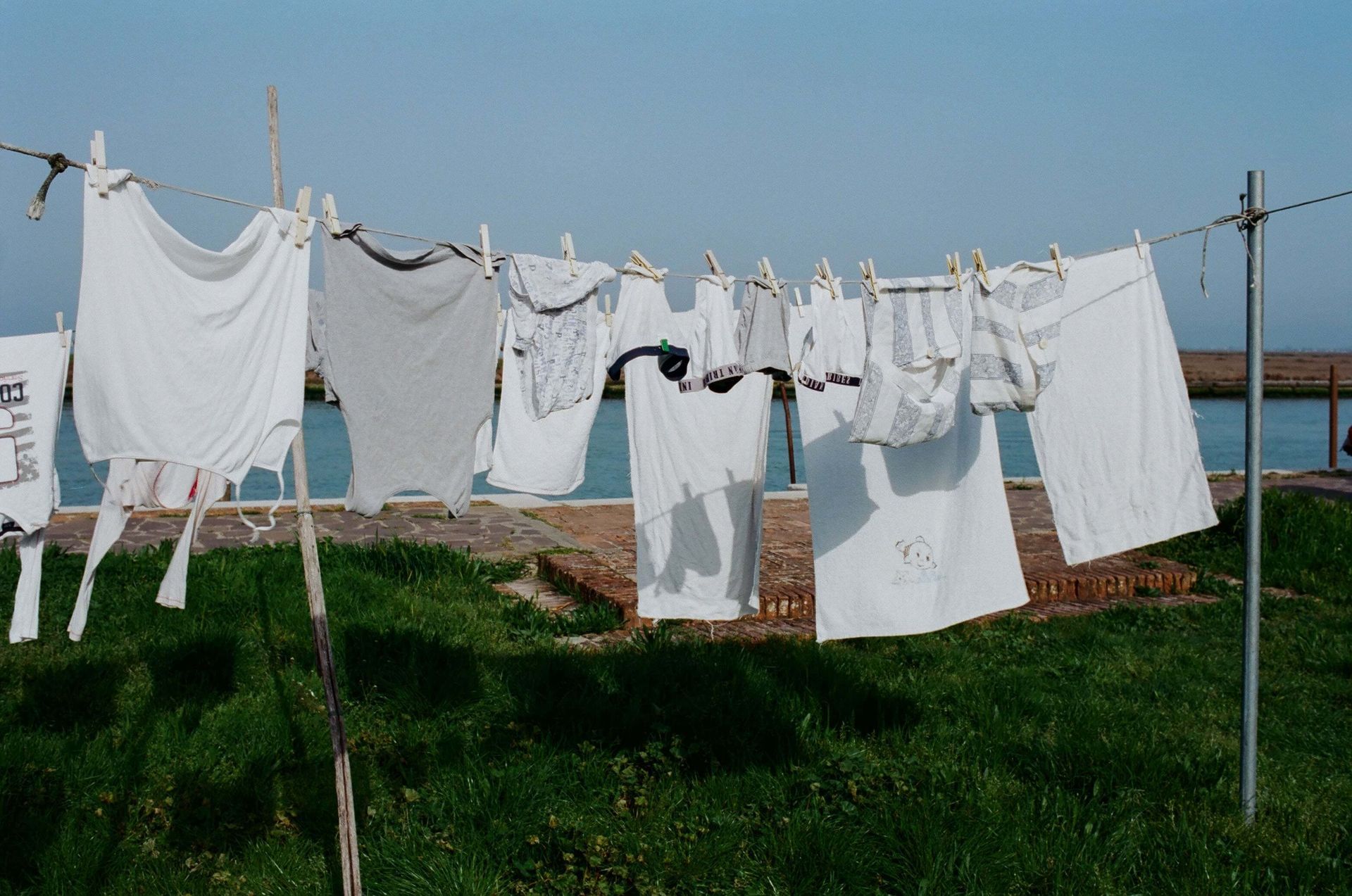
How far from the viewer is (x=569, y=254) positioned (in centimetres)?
352

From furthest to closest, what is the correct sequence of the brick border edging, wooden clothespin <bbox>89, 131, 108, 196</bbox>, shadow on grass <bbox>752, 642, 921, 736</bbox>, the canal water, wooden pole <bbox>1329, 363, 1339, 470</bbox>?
wooden pole <bbox>1329, 363, 1339, 470</bbox>
the canal water
the brick border edging
shadow on grass <bbox>752, 642, 921, 736</bbox>
wooden clothespin <bbox>89, 131, 108, 196</bbox>

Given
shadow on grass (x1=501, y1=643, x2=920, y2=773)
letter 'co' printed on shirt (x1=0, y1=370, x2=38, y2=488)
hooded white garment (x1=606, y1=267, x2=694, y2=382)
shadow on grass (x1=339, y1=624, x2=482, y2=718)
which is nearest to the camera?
hooded white garment (x1=606, y1=267, x2=694, y2=382)

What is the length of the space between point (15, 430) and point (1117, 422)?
388cm

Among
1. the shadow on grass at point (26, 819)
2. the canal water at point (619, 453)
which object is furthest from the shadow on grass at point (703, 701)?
the shadow on grass at point (26, 819)

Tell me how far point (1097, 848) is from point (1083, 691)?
1.63 m

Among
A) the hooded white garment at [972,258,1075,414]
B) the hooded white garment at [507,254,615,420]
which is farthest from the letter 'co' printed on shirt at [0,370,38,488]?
the hooded white garment at [972,258,1075,414]

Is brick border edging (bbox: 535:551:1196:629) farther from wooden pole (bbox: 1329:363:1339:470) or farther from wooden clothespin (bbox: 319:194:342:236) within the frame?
wooden pole (bbox: 1329:363:1339:470)

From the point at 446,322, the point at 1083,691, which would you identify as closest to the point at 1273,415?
the point at 1083,691

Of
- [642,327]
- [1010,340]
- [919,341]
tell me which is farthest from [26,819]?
[1010,340]

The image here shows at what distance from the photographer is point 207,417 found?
2738 mm

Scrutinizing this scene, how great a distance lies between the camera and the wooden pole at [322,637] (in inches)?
125

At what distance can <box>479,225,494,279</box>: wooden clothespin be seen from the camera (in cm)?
332

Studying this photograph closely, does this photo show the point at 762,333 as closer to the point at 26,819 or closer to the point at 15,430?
the point at 15,430

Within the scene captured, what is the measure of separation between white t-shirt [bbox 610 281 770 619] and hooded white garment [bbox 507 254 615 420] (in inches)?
20.0
